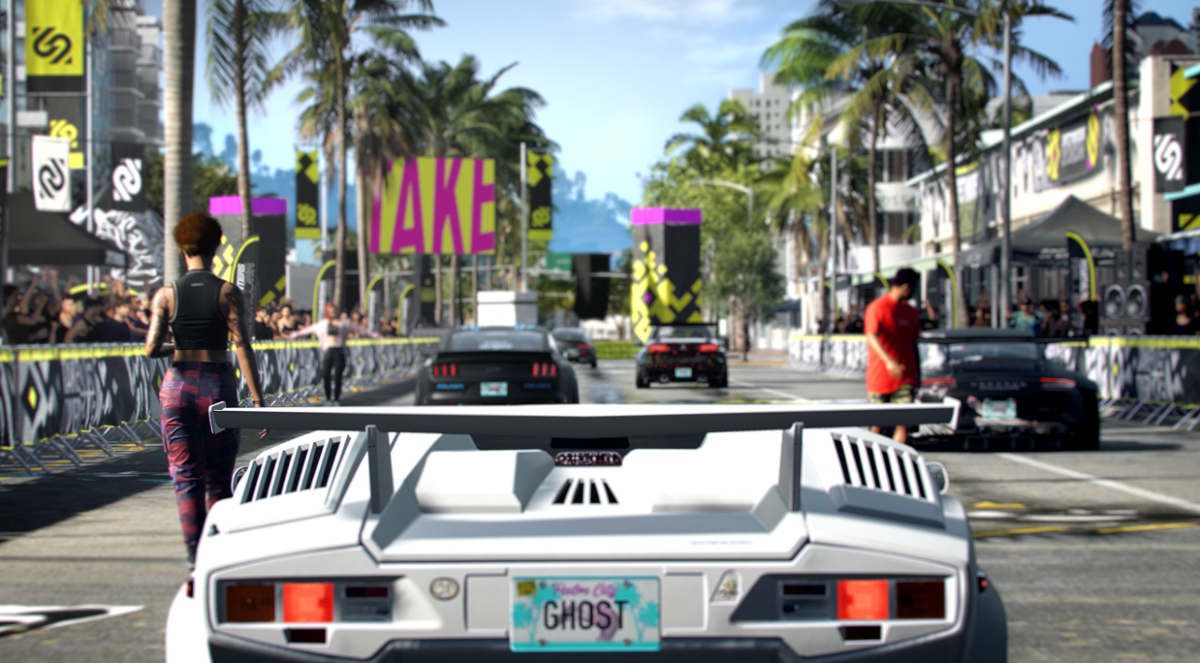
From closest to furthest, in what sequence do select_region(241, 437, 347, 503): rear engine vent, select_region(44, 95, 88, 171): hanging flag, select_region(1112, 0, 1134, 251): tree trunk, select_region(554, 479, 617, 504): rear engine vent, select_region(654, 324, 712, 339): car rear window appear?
select_region(554, 479, 617, 504): rear engine vent
select_region(241, 437, 347, 503): rear engine vent
select_region(1112, 0, 1134, 251): tree trunk
select_region(654, 324, 712, 339): car rear window
select_region(44, 95, 88, 171): hanging flag

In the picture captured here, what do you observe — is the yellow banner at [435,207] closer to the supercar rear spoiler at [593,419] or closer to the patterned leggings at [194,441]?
the patterned leggings at [194,441]

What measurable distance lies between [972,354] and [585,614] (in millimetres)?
10641

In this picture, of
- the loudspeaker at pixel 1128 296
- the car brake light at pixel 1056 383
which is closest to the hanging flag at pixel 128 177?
the loudspeaker at pixel 1128 296

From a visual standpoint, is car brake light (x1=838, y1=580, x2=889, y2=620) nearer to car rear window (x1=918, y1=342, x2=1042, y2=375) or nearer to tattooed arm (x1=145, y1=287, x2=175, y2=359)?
tattooed arm (x1=145, y1=287, x2=175, y2=359)

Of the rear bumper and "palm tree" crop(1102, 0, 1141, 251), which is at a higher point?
"palm tree" crop(1102, 0, 1141, 251)

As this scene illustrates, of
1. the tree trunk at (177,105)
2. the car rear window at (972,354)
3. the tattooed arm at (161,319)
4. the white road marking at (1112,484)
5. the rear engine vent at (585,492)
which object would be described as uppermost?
the tree trunk at (177,105)

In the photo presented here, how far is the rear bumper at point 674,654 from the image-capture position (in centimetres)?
268

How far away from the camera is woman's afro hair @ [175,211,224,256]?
5.39 meters

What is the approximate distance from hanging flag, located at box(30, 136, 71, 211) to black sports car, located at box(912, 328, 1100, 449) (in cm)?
2296

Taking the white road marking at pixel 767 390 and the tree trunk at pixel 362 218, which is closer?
the white road marking at pixel 767 390

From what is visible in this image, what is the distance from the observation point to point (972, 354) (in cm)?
1257

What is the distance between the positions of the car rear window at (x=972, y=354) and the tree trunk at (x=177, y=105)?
916 cm

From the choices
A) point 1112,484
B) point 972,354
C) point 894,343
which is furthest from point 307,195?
point 1112,484

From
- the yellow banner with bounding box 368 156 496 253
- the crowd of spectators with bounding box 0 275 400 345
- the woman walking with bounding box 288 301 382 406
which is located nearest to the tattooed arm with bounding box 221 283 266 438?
the crowd of spectators with bounding box 0 275 400 345
